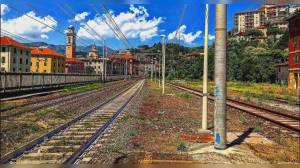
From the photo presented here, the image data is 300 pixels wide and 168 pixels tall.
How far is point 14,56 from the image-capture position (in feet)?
259

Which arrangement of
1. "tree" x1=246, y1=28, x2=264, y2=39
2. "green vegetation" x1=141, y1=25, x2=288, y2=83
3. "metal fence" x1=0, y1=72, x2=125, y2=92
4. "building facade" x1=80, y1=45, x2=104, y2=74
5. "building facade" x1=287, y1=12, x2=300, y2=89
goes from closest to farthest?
"metal fence" x1=0, y1=72, x2=125, y2=92 < "building facade" x1=287, y1=12, x2=300, y2=89 < "green vegetation" x1=141, y1=25, x2=288, y2=83 < "building facade" x1=80, y1=45, x2=104, y2=74 < "tree" x1=246, y1=28, x2=264, y2=39

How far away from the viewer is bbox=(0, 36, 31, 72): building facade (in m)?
75.1

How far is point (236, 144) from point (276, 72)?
262 ft

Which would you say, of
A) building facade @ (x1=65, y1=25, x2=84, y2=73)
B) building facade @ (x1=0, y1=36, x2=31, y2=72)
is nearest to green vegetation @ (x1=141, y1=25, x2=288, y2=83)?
building facade @ (x1=0, y1=36, x2=31, y2=72)

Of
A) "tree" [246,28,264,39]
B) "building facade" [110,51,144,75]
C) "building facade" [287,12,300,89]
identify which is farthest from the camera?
"tree" [246,28,264,39]

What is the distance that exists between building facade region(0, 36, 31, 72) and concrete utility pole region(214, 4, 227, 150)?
69539 millimetres

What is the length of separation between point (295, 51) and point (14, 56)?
56375 millimetres

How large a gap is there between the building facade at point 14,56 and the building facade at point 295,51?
5203 centimetres

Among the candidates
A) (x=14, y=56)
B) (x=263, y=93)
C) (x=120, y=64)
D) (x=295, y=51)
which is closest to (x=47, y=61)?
(x=14, y=56)

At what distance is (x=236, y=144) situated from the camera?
931 cm

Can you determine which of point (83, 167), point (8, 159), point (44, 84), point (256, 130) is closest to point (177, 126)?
point (256, 130)

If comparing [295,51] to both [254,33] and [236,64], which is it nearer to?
[236,64]

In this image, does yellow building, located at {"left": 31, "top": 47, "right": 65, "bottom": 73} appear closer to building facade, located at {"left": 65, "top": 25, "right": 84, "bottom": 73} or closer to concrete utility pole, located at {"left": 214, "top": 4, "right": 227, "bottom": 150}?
building facade, located at {"left": 65, "top": 25, "right": 84, "bottom": 73}

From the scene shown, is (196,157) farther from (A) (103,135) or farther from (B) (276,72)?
(B) (276,72)
